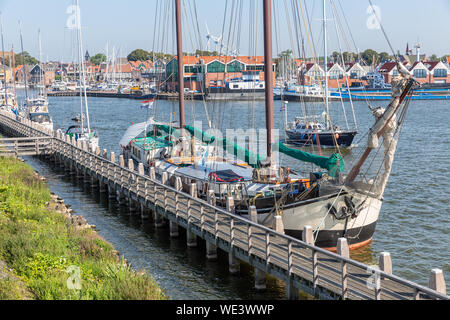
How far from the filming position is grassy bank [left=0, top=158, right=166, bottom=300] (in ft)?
46.2

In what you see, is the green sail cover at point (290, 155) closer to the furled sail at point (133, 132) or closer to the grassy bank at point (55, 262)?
the grassy bank at point (55, 262)

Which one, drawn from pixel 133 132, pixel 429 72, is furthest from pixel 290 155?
pixel 429 72

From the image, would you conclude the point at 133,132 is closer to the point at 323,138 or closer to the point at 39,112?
the point at 323,138

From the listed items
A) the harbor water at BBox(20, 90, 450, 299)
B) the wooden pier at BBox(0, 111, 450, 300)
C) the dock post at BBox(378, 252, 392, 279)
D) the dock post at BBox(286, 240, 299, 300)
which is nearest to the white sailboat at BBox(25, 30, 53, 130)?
the harbor water at BBox(20, 90, 450, 299)

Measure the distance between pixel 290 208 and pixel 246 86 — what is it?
113179 millimetres

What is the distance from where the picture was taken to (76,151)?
39.7 metres

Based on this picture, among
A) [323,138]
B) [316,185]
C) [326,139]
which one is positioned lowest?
[326,139]

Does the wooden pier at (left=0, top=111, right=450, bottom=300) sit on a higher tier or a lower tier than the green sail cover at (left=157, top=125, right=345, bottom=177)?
lower

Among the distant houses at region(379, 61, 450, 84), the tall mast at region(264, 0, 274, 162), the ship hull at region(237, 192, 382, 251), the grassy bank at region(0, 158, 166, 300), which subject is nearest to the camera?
the grassy bank at region(0, 158, 166, 300)

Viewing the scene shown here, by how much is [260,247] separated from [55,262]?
6.07m

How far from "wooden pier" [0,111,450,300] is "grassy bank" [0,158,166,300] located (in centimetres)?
341

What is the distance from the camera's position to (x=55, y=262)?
16.2 meters

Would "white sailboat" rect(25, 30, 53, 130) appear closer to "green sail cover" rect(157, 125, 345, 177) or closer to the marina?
the marina

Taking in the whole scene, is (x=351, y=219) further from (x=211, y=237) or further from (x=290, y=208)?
(x=211, y=237)
